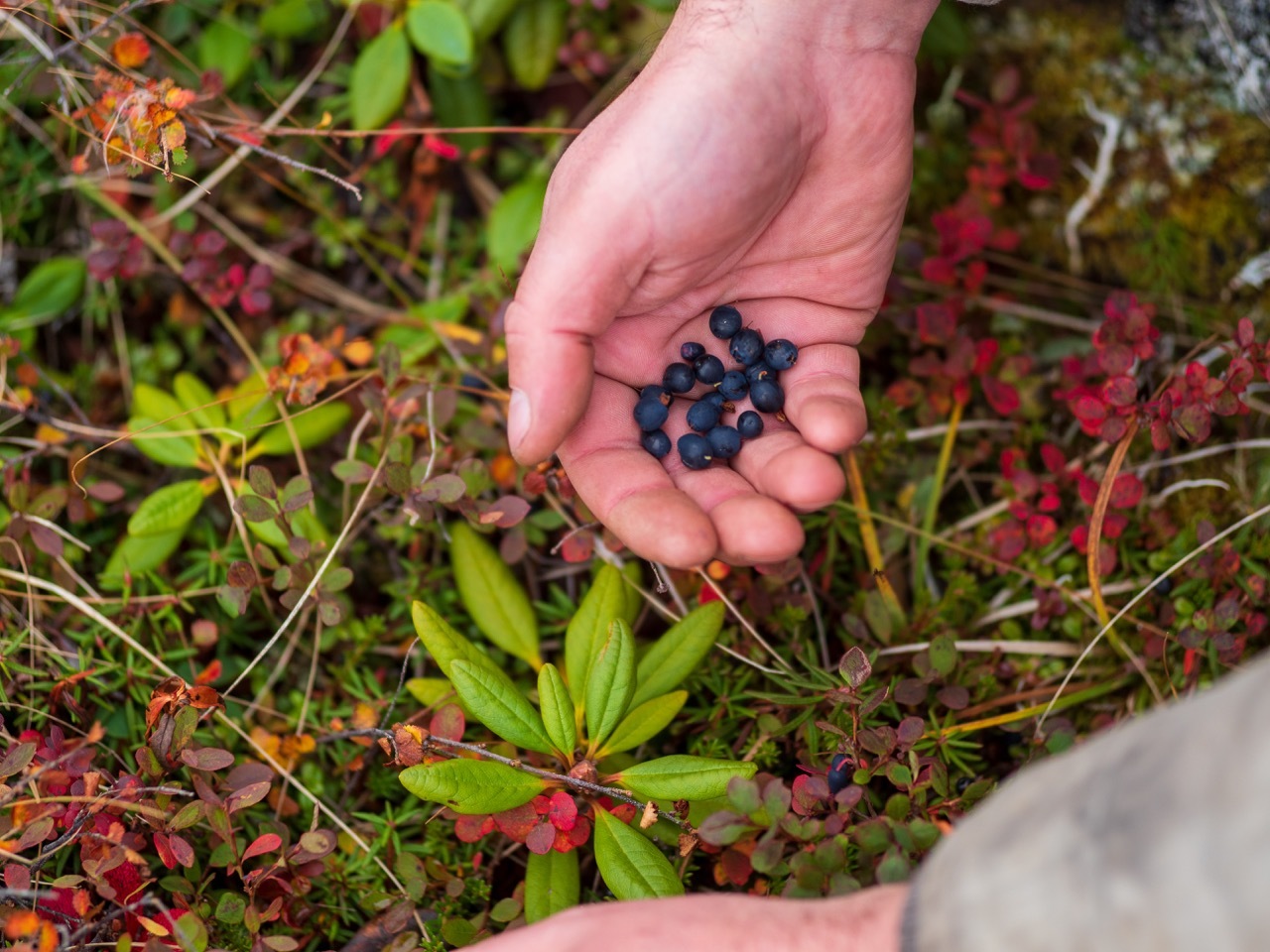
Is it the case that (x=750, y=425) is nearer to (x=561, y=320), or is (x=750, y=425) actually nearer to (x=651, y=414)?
(x=651, y=414)

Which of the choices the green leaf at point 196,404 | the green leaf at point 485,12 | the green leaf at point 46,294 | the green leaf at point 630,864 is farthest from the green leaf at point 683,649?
the green leaf at point 46,294

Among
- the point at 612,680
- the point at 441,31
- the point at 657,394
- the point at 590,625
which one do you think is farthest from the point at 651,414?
the point at 441,31

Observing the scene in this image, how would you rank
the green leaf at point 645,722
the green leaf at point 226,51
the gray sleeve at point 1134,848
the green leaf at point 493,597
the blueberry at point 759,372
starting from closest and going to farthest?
1. the gray sleeve at point 1134,848
2. the green leaf at point 645,722
3. the blueberry at point 759,372
4. the green leaf at point 493,597
5. the green leaf at point 226,51

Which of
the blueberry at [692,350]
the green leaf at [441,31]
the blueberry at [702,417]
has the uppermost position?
the green leaf at [441,31]

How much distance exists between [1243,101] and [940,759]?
8.64 feet

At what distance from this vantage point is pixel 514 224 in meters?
3.36

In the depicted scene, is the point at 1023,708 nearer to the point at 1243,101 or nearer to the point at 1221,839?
the point at 1221,839

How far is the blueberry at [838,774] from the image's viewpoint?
2217mm

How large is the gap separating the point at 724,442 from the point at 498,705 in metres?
0.82

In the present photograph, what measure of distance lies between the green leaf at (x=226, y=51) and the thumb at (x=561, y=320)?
73.9 inches

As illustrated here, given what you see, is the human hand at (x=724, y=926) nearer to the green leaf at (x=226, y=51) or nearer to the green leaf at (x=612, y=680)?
the green leaf at (x=612, y=680)

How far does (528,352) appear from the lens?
2191 mm

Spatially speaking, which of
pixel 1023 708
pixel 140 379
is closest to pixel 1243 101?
pixel 1023 708

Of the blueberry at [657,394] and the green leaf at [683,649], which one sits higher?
the blueberry at [657,394]
